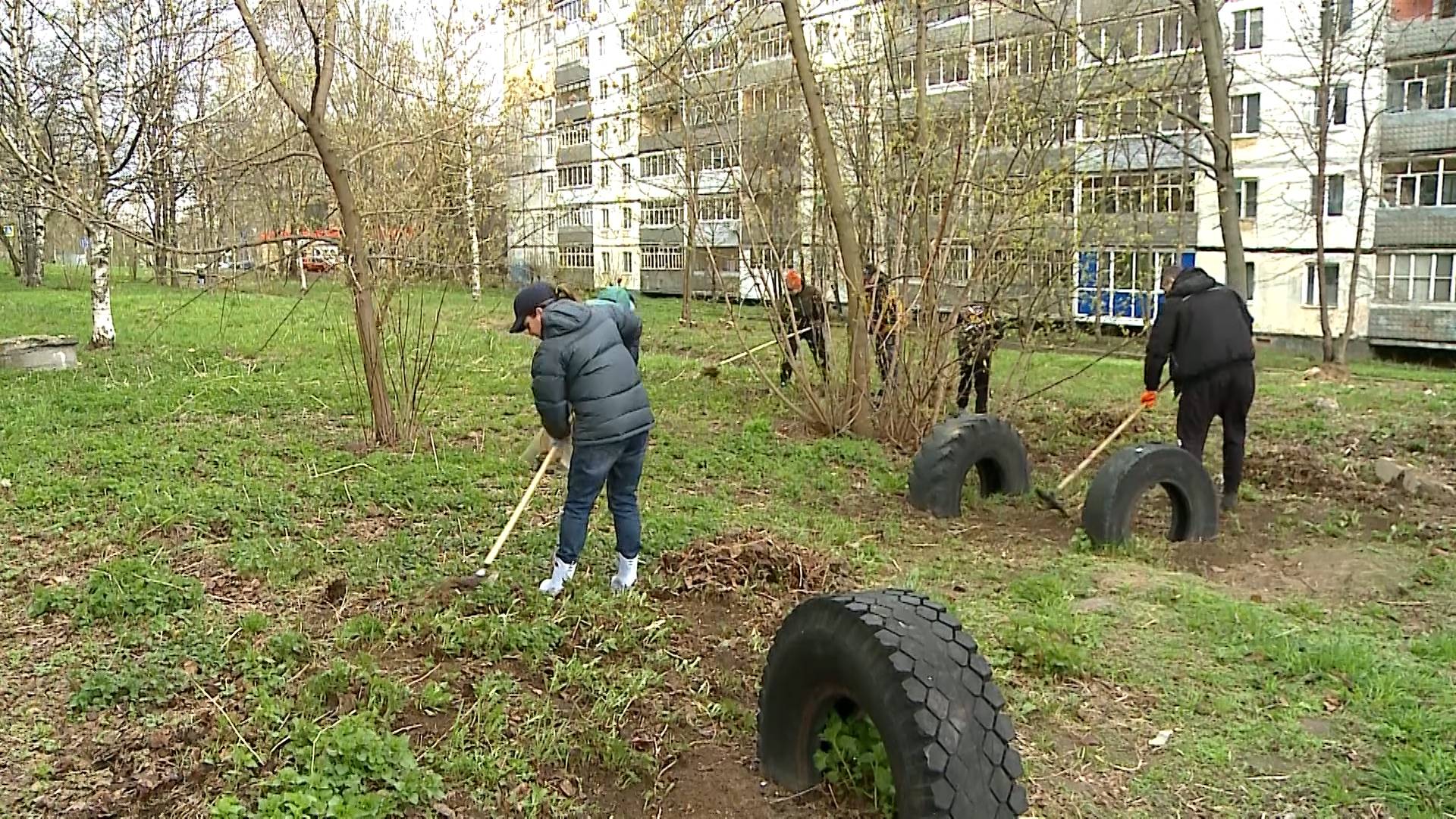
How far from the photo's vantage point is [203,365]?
39.8ft

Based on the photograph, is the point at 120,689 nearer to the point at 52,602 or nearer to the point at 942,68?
the point at 52,602

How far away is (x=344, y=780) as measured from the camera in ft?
11.0

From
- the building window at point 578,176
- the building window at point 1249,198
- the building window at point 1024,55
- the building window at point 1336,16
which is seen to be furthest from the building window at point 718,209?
the building window at point 578,176

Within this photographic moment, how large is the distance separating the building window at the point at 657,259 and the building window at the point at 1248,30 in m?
18.9

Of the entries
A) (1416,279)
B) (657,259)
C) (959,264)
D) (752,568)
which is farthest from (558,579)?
(657,259)

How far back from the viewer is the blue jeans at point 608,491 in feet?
16.7

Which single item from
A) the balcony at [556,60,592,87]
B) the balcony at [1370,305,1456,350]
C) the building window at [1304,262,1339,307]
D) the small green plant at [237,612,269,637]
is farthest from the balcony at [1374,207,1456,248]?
the small green plant at [237,612,269,637]

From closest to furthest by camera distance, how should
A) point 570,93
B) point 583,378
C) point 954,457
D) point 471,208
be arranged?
1. point 583,378
2. point 954,457
3. point 471,208
4. point 570,93

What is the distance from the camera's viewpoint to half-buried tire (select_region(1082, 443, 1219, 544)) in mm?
6156

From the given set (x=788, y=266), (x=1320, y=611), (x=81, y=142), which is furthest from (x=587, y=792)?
(x=81, y=142)

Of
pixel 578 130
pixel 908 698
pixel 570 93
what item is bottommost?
pixel 908 698

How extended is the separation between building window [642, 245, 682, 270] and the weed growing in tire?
3528cm

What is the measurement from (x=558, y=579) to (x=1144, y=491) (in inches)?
136

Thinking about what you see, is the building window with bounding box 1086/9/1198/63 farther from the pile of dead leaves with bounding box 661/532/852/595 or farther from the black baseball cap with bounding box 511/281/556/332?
the black baseball cap with bounding box 511/281/556/332
